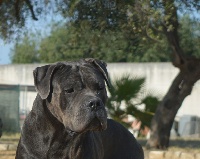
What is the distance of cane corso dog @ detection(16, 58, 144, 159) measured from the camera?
15.8ft

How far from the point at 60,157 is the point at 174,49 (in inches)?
471

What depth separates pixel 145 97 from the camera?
19.4 metres

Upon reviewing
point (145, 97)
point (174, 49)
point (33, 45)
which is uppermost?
point (174, 49)

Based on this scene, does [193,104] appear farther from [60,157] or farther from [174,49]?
[60,157]

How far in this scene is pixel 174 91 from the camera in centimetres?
1752

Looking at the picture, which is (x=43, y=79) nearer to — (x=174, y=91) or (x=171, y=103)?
(x=174, y=91)

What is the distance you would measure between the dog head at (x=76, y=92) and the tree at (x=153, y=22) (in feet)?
26.4

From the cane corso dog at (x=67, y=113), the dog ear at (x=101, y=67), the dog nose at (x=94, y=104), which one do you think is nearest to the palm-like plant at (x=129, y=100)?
the cane corso dog at (x=67, y=113)

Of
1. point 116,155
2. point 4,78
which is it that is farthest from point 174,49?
point 4,78

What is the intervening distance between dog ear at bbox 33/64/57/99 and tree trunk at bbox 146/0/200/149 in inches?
432

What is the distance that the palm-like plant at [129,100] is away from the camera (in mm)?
18906

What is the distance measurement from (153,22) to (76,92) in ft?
36.9

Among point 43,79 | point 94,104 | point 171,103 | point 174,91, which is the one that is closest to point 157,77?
point 171,103

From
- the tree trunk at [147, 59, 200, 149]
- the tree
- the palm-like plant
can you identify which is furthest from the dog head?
the palm-like plant
